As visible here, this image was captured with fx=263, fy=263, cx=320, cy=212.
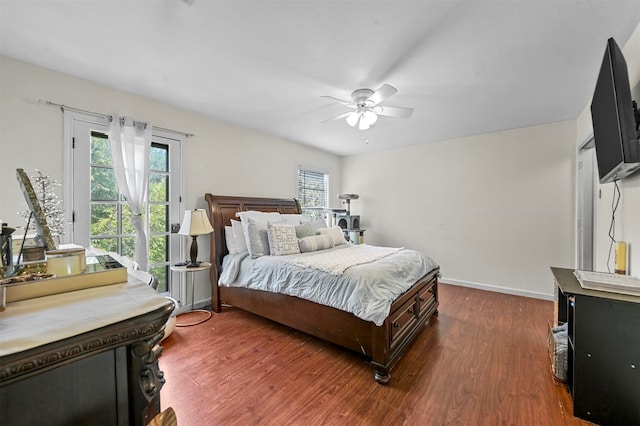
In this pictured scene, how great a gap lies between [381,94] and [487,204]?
2877mm

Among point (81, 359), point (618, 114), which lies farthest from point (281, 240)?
point (618, 114)

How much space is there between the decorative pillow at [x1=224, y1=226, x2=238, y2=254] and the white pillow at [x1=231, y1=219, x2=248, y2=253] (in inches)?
1.3

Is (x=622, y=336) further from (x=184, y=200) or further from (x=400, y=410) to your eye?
(x=184, y=200)

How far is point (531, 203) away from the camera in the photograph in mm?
3791

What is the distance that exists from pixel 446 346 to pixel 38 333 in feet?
9.17

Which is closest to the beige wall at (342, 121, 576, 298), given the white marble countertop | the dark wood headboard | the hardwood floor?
the hardwood floor

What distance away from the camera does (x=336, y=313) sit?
7.41 feet

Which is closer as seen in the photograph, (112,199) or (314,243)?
(112,199)

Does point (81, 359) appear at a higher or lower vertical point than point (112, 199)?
lower

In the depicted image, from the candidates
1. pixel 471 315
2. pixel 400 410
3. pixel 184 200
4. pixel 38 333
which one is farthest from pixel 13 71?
pixel 471 315

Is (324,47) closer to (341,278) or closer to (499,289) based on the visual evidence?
(341,278)

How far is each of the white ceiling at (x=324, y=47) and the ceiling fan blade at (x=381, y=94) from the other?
15cm

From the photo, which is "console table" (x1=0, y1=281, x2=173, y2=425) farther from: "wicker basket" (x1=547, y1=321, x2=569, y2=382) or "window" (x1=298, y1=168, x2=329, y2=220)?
"window" (x1=298, y1=168, x2=329, y2=220)

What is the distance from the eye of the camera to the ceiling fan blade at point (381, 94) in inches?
88.0
